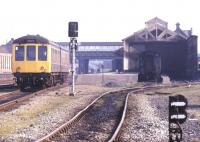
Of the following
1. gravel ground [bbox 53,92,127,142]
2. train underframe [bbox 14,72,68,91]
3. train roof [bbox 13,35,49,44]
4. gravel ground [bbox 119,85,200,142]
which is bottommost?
gravel ground [bbox 119,85,200,142]

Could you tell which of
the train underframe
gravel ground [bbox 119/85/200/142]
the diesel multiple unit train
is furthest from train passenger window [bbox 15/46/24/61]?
gravel ground [bbox 119/85/200/142]

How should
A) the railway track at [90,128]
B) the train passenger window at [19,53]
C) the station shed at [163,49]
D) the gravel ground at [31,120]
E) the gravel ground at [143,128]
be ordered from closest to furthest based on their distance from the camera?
the railway track at [90,128], the gravel ground at [143,128], the gravel ground at [31,120], the train passenger window at [19,53], the station shed at [163,49]

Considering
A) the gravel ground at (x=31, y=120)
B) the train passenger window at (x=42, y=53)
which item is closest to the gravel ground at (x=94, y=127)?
the gravel ground at (x=31, y=120)

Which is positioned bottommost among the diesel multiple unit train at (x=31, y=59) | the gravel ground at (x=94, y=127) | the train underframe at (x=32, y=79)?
the gravel ground at (x=94, y=127)

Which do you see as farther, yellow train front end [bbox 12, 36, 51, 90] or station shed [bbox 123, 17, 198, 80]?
station shed [bbox 123, 17, 198, 80]

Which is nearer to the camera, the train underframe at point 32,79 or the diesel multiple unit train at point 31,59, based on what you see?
the diesel multiple unit train at point 31,59

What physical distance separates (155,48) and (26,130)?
4821cm

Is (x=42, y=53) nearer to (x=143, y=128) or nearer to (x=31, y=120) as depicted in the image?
(x=31, y=120)

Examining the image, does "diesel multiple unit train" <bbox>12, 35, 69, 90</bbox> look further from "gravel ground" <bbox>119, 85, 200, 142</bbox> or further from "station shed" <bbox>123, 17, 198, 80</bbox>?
"station shed" <bbox>123, 17, 198, 80</bbox>

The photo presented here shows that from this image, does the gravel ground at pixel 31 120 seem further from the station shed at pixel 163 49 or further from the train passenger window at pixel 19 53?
the station shed at pixel 163 49

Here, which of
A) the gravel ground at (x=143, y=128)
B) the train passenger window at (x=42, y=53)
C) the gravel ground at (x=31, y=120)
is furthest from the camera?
the train passenger window at (x=42, y=53)

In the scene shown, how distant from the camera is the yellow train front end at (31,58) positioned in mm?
24859

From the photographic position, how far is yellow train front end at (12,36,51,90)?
81.6 feet

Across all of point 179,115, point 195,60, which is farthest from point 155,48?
point 179,115
